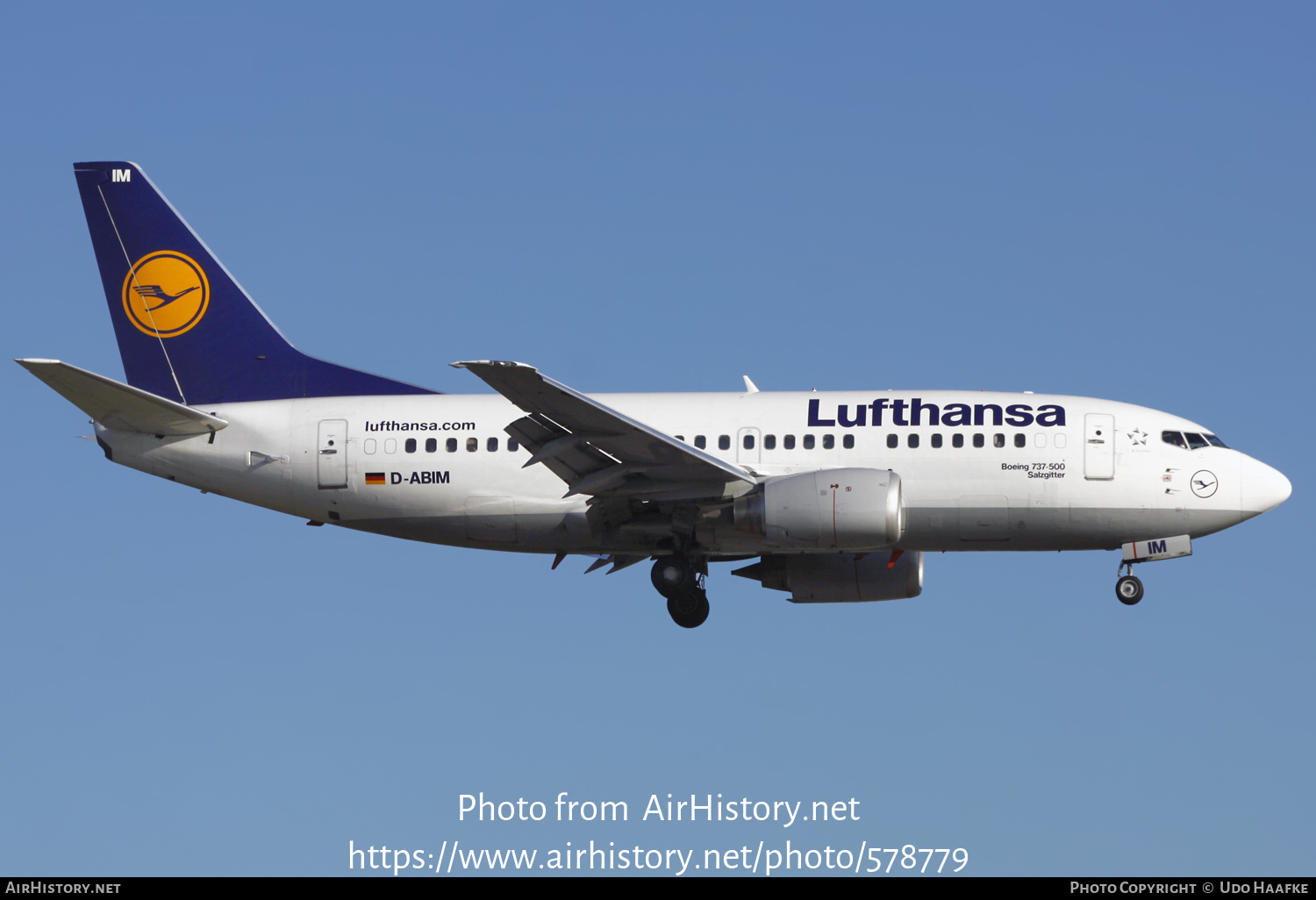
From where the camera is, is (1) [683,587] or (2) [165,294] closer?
(1) [683,587]

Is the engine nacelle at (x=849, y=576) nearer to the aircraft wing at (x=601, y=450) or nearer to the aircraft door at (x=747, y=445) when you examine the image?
the aircraft door at (x=747, y=445)

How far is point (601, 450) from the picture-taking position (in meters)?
28.7

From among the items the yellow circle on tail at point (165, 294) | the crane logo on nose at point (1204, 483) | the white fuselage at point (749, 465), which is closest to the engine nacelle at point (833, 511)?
the white fuselage at point (749, 465)

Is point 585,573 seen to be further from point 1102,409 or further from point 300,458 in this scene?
point 1102,409

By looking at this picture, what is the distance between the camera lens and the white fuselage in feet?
96.8

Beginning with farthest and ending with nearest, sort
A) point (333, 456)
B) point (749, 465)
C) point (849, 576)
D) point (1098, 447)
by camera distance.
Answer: point (849, 576), point (333, 456), point (749, 465), point (1098, 447)

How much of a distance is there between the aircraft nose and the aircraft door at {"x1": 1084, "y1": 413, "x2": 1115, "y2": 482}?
2.65m

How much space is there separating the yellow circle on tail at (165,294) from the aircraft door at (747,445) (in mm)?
12835

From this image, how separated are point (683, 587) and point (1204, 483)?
1049 cm

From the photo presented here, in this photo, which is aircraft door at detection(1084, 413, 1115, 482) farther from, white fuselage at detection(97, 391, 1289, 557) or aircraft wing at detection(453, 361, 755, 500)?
aircraft wing at detection(453, 361, 755, 500)

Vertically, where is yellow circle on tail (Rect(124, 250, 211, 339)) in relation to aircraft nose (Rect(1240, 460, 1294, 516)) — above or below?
above

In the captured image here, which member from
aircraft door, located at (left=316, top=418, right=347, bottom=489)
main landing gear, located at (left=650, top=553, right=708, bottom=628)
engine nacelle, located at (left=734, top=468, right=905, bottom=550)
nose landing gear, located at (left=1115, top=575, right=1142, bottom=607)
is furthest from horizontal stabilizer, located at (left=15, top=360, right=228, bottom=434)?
nose landing gear, located at (left=1115, top=575, right=1142, bottom=607)

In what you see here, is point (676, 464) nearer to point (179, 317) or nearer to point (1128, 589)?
point (1128, 589)

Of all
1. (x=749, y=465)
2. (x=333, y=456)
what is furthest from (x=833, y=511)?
(x=333, y=456)
